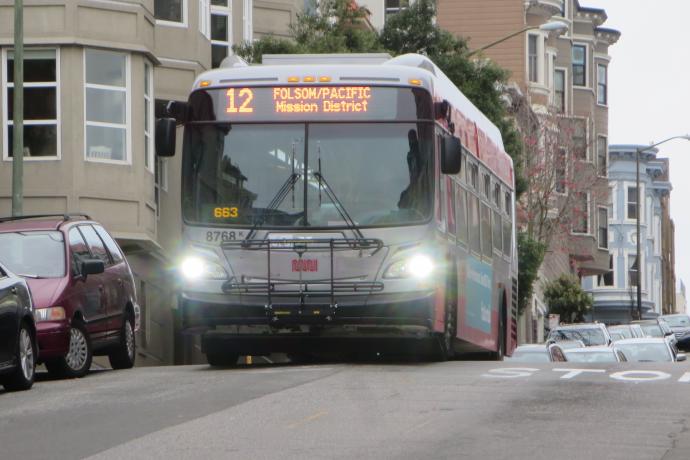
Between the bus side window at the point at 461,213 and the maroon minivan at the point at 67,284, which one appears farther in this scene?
the bus side window at the point at 461,213

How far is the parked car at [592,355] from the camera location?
1293 inches

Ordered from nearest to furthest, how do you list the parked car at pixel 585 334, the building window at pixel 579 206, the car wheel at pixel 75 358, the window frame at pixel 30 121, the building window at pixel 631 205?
the car wheel at pixel 75 358
the window frame at pixel 30 121
the parked car at pixel 585 334
the building window at pixel 579 206
the building window at pixel 631 205

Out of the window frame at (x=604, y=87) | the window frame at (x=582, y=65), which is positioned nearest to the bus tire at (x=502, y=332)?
the window frame at (x=582, y=65)

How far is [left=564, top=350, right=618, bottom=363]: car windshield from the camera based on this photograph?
3284cm

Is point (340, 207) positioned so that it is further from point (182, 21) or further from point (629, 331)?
point (629, 331)

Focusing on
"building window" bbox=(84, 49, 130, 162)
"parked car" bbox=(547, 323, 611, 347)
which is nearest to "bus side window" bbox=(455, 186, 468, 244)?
"building window" bbox=(84, 49, 130, 162)

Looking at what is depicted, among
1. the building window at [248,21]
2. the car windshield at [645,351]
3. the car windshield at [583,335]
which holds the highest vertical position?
the building window at [248,21]

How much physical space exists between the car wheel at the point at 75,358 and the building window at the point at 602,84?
66245 mm

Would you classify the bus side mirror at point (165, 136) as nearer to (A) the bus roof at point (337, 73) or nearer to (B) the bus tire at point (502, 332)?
(A) the bus roof at point (337, 73)

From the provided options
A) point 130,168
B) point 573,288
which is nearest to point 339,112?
point 130,168

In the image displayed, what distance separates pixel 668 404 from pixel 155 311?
24453mm

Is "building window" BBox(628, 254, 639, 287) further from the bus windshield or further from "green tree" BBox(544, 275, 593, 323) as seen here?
the bus windshield

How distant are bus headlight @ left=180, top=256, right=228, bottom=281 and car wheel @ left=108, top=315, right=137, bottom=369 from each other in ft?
9.85

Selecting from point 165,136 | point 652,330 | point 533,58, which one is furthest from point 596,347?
point 533,58
